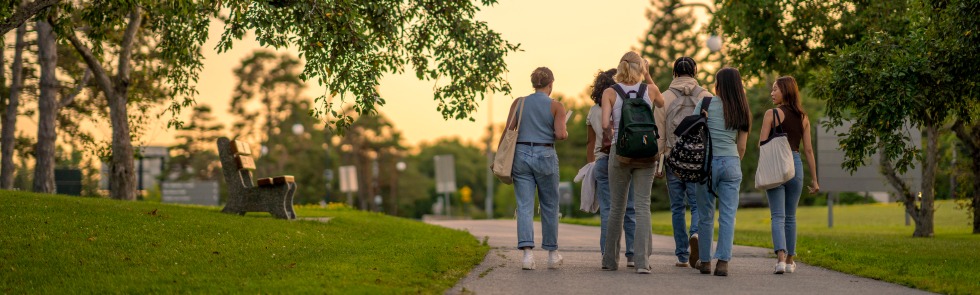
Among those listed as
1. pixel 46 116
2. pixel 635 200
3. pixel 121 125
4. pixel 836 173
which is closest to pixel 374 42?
pixel 635 200

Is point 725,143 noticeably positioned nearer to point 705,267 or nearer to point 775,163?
point 775,163

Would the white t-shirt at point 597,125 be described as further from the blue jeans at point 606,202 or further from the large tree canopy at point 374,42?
the large tree canopy at point 374,42

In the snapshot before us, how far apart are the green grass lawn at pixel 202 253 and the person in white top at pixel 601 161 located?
1322 millimetres

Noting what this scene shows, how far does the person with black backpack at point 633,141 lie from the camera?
948 centimetres

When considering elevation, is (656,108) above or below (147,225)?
above

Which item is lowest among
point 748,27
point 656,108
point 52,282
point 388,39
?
point 52,282

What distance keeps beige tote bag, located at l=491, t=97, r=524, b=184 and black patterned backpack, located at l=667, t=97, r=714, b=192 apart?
4.55 feet

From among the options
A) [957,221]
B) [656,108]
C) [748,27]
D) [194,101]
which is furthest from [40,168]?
[957,221]

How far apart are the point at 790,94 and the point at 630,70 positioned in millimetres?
1557

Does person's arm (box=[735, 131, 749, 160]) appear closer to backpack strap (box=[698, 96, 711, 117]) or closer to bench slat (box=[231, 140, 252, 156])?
backpack strap (box=[698, 96, 711, 117])

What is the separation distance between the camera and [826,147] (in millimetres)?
30031

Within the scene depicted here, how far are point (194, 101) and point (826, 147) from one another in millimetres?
16442

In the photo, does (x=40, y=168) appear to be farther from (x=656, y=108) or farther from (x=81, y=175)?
(x=656, y=108)

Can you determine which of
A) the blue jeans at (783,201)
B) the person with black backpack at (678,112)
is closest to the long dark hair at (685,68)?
the person with black backpack at (678,112)
